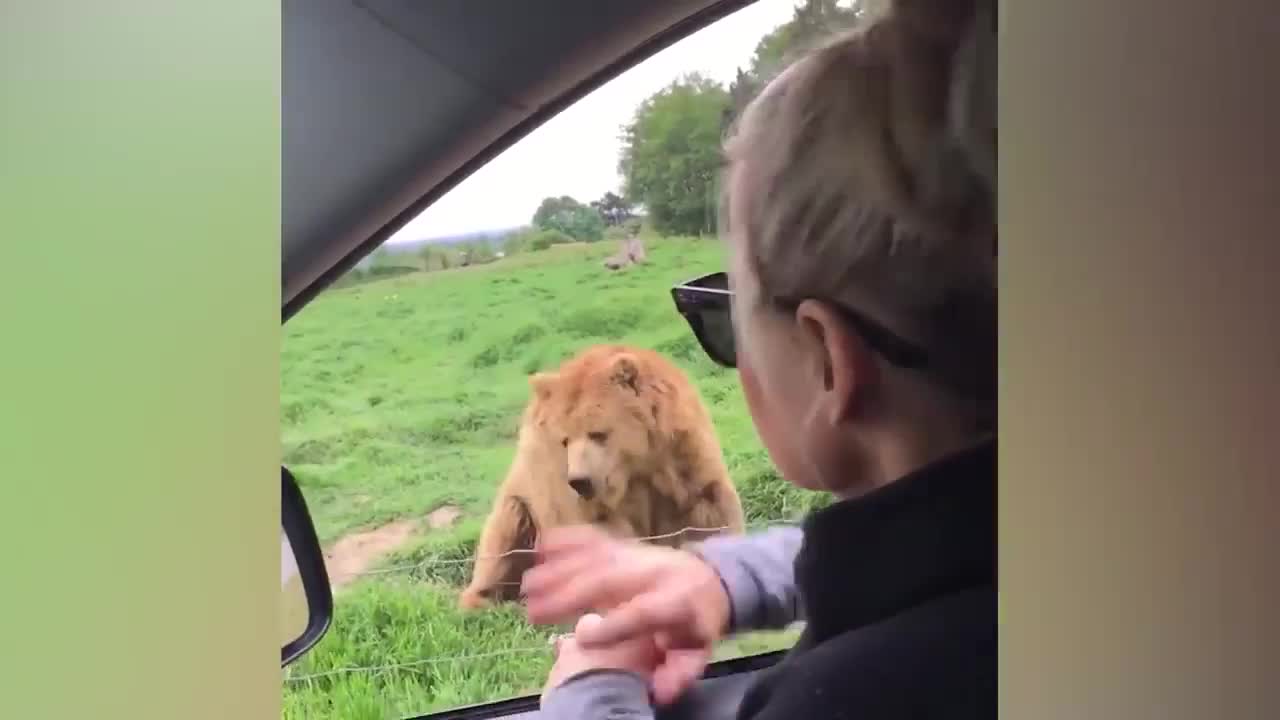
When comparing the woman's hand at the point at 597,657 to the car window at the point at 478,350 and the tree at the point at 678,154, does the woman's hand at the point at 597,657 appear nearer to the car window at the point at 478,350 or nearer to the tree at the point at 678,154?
the car window at the point at 478,350

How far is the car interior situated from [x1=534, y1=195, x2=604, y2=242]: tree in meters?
0.09

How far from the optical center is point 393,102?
1.25 m

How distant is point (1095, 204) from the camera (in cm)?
149

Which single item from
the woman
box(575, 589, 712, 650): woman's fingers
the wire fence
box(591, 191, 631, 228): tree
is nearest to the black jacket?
the woman

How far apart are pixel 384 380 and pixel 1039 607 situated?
36.5 inches

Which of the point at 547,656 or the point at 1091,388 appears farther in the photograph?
the point at 1091,388

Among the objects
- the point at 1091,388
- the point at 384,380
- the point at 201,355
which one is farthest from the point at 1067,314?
the point at 201,355

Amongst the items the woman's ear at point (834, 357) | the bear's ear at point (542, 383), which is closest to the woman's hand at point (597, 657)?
the bear's ear at point (542, 383)

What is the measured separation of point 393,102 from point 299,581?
55cm

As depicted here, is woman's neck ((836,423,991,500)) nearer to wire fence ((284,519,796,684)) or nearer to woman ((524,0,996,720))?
woman ((524,0,996,720))

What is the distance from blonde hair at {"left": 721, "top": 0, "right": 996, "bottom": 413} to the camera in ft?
4.59

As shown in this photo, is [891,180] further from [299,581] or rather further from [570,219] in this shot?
[299,581]

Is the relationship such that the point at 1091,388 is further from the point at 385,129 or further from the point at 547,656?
the point at 385,129

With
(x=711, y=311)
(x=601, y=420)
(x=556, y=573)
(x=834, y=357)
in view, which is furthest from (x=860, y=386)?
→ (x=556, y=573)
